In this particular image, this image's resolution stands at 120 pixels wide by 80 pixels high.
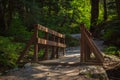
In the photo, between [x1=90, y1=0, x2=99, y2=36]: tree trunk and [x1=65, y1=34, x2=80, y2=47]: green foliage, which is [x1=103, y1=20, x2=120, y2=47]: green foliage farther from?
[x1=90, y1=0, x2=99, y2=36]: tree trunk

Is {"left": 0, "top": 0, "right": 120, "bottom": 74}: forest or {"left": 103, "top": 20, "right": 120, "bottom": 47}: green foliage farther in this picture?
{"left": 103, "top": 20, "right": 120, "bottom": 47}: green foliage

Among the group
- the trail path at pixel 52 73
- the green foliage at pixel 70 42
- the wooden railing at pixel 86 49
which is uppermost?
the green foliage at pixel 70 42

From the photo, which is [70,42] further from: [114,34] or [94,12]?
[114,34]

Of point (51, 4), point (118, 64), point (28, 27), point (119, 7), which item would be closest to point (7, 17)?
point (28, 27)

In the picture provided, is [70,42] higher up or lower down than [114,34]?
lower down

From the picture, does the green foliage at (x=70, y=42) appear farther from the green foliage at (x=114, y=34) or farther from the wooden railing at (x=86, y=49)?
the wooden railing at (x=86, y=49)

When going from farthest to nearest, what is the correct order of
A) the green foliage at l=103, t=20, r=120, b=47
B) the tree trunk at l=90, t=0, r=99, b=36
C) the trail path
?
1. the tree trunk at l=90, t=0, r=99, b=36
2. the green foliage at l=103, t=20, r=120, b=47
3. the trail path

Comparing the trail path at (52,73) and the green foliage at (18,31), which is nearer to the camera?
the trail path at (52,73)

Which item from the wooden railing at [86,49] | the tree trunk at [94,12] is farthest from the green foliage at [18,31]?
the wooden railing at [86,49]

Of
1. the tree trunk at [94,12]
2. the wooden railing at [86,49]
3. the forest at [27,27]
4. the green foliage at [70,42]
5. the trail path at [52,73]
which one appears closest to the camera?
the trail path at [52,73]

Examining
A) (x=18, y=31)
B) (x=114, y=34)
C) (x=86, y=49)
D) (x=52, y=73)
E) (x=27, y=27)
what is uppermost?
(x=27, y=27)

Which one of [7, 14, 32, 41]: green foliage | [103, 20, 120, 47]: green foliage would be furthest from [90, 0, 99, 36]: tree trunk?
[7, 14, 32, 41]: green foliage

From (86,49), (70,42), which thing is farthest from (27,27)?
(86,49)

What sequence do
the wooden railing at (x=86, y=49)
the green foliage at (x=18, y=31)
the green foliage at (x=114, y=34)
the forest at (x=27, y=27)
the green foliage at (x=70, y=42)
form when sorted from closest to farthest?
the wooden railing at (x=86, y=49), the forest at (x=27, y=27), the green foliage at (x=114, y=34), the green foliage at (x=18, y=31), the green foliage at (x=70, y=42)
